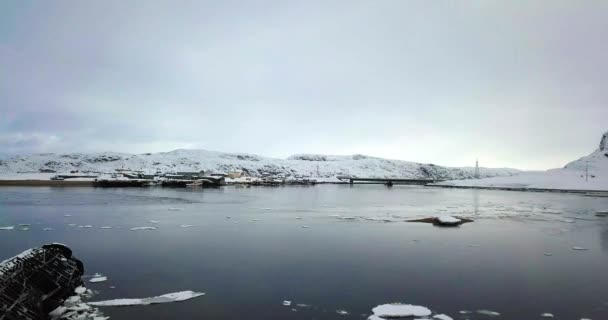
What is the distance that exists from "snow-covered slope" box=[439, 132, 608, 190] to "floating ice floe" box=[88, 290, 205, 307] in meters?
126

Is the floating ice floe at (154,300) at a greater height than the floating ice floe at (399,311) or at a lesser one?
lesser

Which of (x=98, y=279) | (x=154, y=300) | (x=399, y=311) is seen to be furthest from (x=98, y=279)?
(x=399, y=311)

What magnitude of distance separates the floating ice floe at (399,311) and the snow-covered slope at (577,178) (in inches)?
4848

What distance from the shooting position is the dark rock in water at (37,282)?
25.6 feet

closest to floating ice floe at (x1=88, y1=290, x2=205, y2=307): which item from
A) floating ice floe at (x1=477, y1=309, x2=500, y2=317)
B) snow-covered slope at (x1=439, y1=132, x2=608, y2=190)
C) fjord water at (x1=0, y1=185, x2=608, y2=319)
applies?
fjord water at (x1=0, y1=185, x2=608, y2=319)

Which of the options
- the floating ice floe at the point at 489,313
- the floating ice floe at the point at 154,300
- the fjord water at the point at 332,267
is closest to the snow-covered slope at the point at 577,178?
the fjord water at the point at 332,267

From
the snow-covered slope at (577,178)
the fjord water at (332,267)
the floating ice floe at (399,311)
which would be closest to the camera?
the floating ice floe at (399,311)

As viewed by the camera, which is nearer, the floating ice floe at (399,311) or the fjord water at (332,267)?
the floating ice floe at (399,311)

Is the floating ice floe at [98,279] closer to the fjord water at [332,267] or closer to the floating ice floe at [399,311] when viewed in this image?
the fjord water at [332,267]

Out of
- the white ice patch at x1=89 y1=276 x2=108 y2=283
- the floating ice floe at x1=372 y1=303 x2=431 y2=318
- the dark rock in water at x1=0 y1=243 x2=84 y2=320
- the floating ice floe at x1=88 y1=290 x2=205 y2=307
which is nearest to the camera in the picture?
the dark rock in water at x1=0 y1=243 x2=84 y2=320

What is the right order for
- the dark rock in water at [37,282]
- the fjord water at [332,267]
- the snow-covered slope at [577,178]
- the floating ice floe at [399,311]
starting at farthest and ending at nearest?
1. the snow-covered slope at [577,178]
2. the fjord water at [332,267]
3. the floating ice floe at [399,311]
4. the dark rock in water at [37,282]

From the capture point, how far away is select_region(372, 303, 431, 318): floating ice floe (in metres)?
8.91

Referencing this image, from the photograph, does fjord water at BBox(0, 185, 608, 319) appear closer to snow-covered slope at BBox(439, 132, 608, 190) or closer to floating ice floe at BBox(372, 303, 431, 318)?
floating ice floe at BBox(372, 303, 431, 318)

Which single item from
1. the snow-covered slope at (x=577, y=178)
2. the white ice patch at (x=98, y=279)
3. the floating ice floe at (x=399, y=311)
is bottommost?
the white ice patch at (x=98, y=279)
